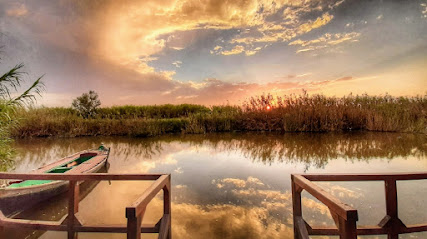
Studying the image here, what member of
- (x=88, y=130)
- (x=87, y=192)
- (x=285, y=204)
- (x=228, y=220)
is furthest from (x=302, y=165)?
(x=88, y=130)

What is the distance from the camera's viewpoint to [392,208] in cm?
202

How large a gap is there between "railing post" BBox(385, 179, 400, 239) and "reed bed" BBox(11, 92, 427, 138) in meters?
9.99

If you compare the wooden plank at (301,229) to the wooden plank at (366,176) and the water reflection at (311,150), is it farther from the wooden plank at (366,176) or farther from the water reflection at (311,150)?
the water reflection at (311,150)

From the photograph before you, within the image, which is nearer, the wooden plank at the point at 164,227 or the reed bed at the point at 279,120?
the wooden plank at the point at 164,227

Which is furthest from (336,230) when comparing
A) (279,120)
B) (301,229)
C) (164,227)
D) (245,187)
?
(279,120)

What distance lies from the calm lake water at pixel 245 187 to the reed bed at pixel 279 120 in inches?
134

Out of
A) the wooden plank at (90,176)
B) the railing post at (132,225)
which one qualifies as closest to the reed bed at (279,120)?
the wooden plank at (90,176)

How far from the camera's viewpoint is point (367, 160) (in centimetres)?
609

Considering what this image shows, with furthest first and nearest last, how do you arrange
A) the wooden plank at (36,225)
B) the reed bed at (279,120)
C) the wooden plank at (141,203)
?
the reed bed at (279,120) < the wooden plank at (36,225) < the wooden plank at (141,203)

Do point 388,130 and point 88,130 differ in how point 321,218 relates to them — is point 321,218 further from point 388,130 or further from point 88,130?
point 88,130

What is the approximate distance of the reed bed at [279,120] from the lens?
37.8ft

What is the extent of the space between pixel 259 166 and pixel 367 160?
2771 mm

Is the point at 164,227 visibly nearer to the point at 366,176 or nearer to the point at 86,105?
the point at 366,176

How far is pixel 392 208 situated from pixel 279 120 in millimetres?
10652
